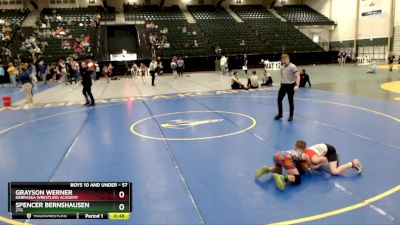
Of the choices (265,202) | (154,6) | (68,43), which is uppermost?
(154,6)

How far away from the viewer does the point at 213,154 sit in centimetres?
667

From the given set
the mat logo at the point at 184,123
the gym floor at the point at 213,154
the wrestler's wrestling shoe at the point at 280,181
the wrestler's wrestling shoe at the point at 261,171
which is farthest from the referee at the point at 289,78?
the wrestler's wrestling shoe at the point at 280,181

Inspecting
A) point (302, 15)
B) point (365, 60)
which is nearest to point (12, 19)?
point (302, 15)

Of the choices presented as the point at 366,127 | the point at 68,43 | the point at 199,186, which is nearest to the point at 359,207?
the point at 199,186

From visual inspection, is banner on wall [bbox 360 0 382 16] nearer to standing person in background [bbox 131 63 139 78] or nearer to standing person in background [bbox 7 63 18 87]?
standing person in background [bbox 131 63 139 78]

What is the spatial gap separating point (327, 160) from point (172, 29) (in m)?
33.7

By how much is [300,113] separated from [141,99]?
7.11 m

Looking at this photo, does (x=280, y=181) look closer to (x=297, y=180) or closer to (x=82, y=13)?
(x=297, y=180)

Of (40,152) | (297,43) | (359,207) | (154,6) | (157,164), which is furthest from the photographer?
(154,6)

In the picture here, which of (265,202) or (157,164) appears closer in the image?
(265,202)

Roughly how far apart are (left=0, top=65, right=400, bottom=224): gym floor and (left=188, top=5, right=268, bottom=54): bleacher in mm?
23206

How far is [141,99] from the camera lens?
14.8 meters

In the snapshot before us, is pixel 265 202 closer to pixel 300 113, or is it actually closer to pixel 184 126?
pixel 184 126

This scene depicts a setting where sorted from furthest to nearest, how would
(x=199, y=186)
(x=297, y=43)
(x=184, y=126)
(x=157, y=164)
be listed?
(x=297, y=43) → (x=184, y=126) → (x=157, y=164) → (x=199, y=186)
